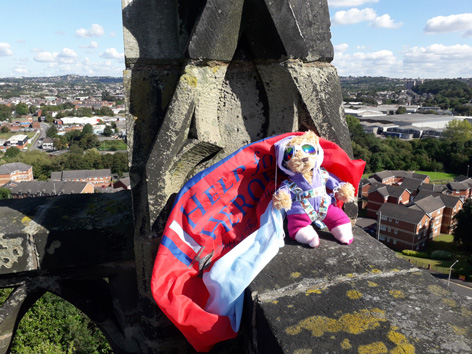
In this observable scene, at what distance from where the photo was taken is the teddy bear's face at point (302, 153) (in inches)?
88.0

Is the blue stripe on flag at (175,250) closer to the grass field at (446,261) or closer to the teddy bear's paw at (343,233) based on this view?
the teddy bear's paw at (343,233)

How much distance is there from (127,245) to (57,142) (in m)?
90.9

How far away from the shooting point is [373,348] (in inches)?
51.8

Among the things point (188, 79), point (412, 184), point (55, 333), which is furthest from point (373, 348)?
point (412, 184)

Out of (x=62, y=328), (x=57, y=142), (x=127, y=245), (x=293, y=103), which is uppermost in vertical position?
(x=293, y=103)

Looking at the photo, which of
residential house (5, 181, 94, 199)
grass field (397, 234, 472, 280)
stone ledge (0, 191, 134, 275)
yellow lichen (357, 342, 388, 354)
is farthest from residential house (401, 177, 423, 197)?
yellow lichen (357, 342, 388, 354)

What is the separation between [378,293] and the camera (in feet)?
5.36

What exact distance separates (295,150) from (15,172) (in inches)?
2425

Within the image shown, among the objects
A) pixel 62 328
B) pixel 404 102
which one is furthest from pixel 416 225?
pixel 404 102

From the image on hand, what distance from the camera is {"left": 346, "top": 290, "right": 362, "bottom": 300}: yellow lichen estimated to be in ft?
5.27

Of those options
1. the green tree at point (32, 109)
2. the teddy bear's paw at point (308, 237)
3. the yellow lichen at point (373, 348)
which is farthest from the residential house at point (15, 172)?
the green tree at point (32, 109)

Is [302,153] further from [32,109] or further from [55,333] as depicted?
[32,109]

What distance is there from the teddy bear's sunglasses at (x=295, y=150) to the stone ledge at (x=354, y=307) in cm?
57

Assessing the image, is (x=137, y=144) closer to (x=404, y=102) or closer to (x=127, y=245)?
(x=127, y=245)
